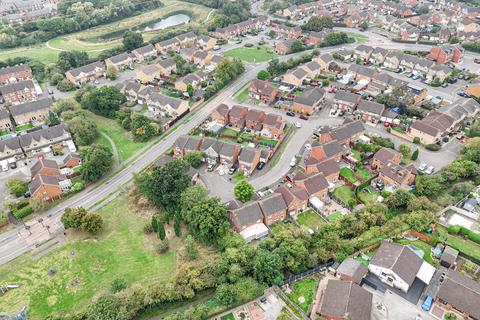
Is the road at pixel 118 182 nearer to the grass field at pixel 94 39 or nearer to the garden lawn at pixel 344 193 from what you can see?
the garden lawn at pixel 344 193

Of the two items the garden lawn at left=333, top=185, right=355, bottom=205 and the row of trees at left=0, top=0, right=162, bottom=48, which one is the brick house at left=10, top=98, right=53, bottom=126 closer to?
the row of trees at left=0, top=0, right=162, bottom=48

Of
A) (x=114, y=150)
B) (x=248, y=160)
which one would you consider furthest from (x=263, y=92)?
(x=114, y=150)

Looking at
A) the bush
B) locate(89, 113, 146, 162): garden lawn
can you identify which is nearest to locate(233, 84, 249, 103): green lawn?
locate(89, 113, 146, 162): garden lawn

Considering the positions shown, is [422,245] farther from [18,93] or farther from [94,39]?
[94,39]

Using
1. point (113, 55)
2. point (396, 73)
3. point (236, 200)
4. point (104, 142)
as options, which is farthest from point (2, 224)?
point (396, 73)

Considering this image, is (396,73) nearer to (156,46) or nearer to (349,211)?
(349,211)

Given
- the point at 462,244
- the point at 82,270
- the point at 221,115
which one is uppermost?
the point at 221,115

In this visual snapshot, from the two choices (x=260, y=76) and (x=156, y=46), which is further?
(x=156, y=46)
